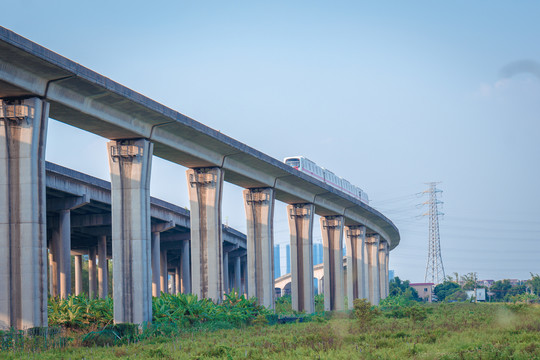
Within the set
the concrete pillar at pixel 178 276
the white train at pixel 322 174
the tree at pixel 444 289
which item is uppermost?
the white train at pixel 322 174

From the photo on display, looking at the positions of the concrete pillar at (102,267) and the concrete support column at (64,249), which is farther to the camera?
Result: the concrete pillar at (102,267)

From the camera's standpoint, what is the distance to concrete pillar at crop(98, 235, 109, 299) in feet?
220

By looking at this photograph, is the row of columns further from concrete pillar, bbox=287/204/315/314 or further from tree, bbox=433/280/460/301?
tree, bbox=433/280/460/301

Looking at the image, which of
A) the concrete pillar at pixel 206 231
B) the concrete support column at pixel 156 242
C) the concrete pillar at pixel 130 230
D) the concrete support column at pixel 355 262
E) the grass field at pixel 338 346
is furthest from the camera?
the concrete support column at pixel 355 262

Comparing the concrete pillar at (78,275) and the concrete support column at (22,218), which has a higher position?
the concrete support column at (22,218)

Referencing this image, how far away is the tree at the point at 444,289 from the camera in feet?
450

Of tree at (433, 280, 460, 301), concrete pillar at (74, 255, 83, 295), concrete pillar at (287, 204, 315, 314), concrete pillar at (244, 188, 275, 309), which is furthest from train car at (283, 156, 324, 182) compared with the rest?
tree at (433, 280, 460, 301)

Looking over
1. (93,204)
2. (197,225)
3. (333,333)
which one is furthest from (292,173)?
(333,333)

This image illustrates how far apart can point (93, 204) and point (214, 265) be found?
16.2 meters

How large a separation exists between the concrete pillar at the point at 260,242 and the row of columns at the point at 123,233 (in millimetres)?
73

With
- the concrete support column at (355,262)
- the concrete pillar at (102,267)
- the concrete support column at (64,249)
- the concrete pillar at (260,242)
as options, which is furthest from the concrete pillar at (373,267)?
the concrete support column at (64,249)

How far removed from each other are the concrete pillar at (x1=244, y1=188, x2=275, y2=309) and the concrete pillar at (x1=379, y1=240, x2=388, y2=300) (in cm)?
5251

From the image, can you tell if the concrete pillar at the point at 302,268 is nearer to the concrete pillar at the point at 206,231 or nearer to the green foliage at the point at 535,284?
the concrete pillar at the point at 206,231

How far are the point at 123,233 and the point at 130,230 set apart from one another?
1.21 feet
